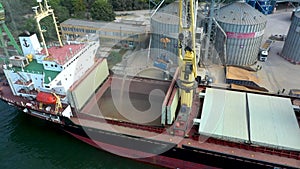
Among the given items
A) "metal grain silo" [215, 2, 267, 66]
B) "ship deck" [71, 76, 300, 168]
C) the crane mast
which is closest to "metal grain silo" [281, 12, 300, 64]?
"metal grain silo" [215, 2, 267, 66]

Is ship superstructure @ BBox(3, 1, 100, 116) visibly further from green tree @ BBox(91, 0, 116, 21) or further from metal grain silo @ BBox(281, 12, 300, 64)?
metal grain silo @ BBox(281, 12, 300, 64)

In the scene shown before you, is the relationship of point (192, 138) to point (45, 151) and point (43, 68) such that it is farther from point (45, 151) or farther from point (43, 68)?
point (43, 68)

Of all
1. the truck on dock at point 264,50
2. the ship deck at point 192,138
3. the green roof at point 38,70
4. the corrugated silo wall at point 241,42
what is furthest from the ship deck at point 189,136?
the truck on dock at point 264,50

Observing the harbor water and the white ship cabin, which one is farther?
the white ship cabin

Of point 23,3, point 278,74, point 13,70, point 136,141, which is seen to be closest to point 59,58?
point 13,70

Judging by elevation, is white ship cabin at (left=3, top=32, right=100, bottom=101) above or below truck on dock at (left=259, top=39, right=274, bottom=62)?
above

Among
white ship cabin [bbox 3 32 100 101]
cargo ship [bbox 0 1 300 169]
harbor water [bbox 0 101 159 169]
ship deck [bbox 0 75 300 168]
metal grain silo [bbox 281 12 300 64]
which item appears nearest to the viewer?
ship deck [bbox 0 75 300 168]

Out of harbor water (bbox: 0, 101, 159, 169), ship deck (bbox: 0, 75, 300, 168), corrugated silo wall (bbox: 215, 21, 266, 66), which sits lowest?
harbor water (bbox: 0, 101, 159, 169)

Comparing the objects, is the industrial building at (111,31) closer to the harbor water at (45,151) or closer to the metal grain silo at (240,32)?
the metal grain silo at (240,32)
